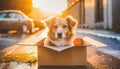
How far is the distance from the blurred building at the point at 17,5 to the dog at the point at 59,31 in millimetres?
31581

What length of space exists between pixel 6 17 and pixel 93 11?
344 inches

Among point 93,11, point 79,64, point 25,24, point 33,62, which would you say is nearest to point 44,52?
point 79,64

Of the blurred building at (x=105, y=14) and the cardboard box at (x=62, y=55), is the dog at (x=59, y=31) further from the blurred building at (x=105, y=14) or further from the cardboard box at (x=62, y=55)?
the blurred building at (x=105, y=14)

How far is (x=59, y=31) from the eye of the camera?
5469 mm

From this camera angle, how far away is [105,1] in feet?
80.2

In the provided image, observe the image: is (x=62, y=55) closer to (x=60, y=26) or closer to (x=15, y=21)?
(x=60, y=26)

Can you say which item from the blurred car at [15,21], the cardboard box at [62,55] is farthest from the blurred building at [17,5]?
the cardboard box at [62,55]

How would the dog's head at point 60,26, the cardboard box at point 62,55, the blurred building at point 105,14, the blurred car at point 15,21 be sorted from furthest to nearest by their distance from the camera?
the blurred car at point 15,21 < the blurred building at point 105,14 < the dog's head at point 60,26 < the cardboard box at point 62,55

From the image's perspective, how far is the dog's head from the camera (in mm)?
5552

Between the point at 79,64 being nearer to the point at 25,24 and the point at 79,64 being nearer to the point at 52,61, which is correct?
the point at 52,61

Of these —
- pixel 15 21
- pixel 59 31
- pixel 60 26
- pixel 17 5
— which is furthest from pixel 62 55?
pixel 17 5

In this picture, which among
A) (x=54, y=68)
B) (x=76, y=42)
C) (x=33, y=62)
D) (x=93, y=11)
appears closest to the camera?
(x=54, y=68)

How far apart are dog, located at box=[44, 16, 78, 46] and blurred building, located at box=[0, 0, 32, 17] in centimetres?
3158

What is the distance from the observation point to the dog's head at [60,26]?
18.2ft
